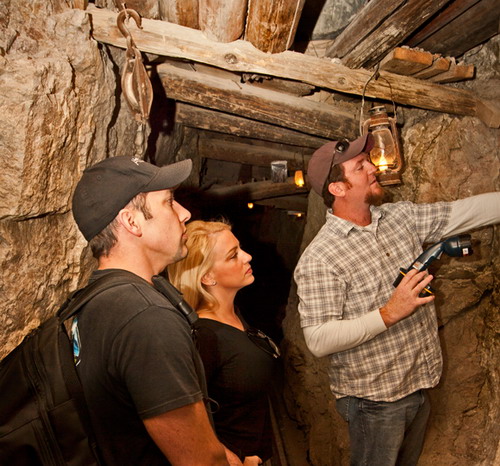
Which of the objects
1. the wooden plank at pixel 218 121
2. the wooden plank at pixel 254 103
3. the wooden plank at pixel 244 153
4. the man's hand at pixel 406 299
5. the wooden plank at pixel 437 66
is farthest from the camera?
the wooden plank at pixel 244 153

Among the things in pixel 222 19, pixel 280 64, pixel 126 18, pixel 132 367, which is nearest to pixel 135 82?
pixel 126 18

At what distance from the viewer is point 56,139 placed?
1.80m

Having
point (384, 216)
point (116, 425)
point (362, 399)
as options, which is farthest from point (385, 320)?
point (116, 425)

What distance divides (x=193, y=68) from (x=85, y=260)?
1.98 m

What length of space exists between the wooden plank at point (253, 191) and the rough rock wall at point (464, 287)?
8.97ft

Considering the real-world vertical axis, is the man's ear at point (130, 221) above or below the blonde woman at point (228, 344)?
above

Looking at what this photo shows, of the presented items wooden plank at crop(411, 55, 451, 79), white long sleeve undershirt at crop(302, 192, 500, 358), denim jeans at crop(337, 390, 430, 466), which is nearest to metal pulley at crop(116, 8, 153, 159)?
white long sleeve undershirt at crop(302, 192, 500, 358)

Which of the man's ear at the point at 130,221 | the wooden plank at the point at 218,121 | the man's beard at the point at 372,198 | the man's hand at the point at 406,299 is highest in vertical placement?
the wooden plank at the point at 218,121

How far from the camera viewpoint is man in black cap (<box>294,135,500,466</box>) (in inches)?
83.5

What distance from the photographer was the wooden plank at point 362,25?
7.20 ft

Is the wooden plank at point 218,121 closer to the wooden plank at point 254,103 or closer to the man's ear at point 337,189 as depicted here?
the wooden plank at point 254,103

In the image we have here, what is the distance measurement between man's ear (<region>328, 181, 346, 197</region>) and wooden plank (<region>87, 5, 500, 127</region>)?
0.76 metres

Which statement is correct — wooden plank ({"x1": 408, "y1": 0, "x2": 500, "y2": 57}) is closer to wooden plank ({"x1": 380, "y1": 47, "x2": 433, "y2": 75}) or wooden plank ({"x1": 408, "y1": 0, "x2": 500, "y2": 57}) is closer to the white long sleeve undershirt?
wooden plank ({"x1": 380, "y1": 47, "x2": 433, "y2": 75})

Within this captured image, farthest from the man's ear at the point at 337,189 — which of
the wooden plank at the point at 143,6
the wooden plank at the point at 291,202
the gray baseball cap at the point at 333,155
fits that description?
the wooden plank at the point at 291,202
